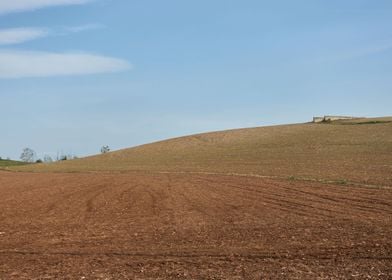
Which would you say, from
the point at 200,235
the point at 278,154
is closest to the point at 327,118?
the point at 278,154

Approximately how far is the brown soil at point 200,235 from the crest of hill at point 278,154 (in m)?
11.3

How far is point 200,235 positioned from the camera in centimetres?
1491

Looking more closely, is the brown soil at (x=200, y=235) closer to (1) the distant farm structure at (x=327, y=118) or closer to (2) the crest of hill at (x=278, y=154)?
(2) the crest of hill at (x=278, y=154)

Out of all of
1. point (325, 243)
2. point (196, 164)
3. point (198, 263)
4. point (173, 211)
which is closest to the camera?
point (198, 263)

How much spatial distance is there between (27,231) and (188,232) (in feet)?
15.2

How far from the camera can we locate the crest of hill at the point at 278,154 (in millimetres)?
41156

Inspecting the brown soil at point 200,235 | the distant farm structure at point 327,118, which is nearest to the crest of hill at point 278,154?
the brown soil at point 200,235

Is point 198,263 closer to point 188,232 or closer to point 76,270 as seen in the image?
point 76,270

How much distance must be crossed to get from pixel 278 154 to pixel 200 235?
42875 millimetres

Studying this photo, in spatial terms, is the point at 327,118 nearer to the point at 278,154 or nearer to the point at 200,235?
the point at 278,154

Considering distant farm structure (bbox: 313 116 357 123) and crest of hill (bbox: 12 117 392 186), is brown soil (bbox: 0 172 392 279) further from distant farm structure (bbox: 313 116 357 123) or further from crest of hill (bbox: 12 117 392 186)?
distant farm structure (bbox: 313 116 357 123)

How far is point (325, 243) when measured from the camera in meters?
13.2

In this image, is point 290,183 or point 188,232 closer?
point 188,232

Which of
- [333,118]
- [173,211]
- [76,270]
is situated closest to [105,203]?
[173,211]
